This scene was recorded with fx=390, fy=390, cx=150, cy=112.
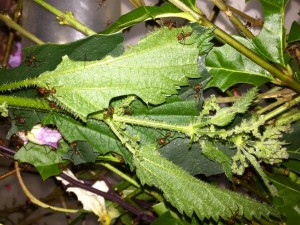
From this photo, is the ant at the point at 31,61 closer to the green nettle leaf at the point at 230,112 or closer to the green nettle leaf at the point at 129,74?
the green nettle leaf at the point at 129,74

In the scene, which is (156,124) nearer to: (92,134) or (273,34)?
(92,134)

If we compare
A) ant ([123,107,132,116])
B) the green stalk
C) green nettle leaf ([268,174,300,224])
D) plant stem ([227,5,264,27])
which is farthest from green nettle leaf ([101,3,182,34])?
green nettle leaf ([268,174,300,224])

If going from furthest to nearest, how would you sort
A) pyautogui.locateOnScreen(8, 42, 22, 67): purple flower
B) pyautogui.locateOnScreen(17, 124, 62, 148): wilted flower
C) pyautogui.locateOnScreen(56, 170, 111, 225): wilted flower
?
1. pyautogui.locateOnScreen(8, 42, 22, 67): purple flower
2. pyautogui.locateOnScreen(56, 170, 111, 225): wilted flower
3. pyautogui.locateOnScreen(17, 124, 62, 148): wilted flower

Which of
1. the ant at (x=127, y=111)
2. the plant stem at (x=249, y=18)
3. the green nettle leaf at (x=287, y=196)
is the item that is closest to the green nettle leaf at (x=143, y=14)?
the ant at (x=127, y=111)

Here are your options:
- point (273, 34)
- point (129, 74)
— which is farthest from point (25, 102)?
point (273, 34)

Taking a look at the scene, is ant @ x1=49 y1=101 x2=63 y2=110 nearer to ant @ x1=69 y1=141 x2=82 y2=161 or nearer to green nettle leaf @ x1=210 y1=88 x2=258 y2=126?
ant @ x1=69 y1=141 x2=82 y2=161

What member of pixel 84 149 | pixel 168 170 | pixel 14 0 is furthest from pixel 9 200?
pixel 168 170
